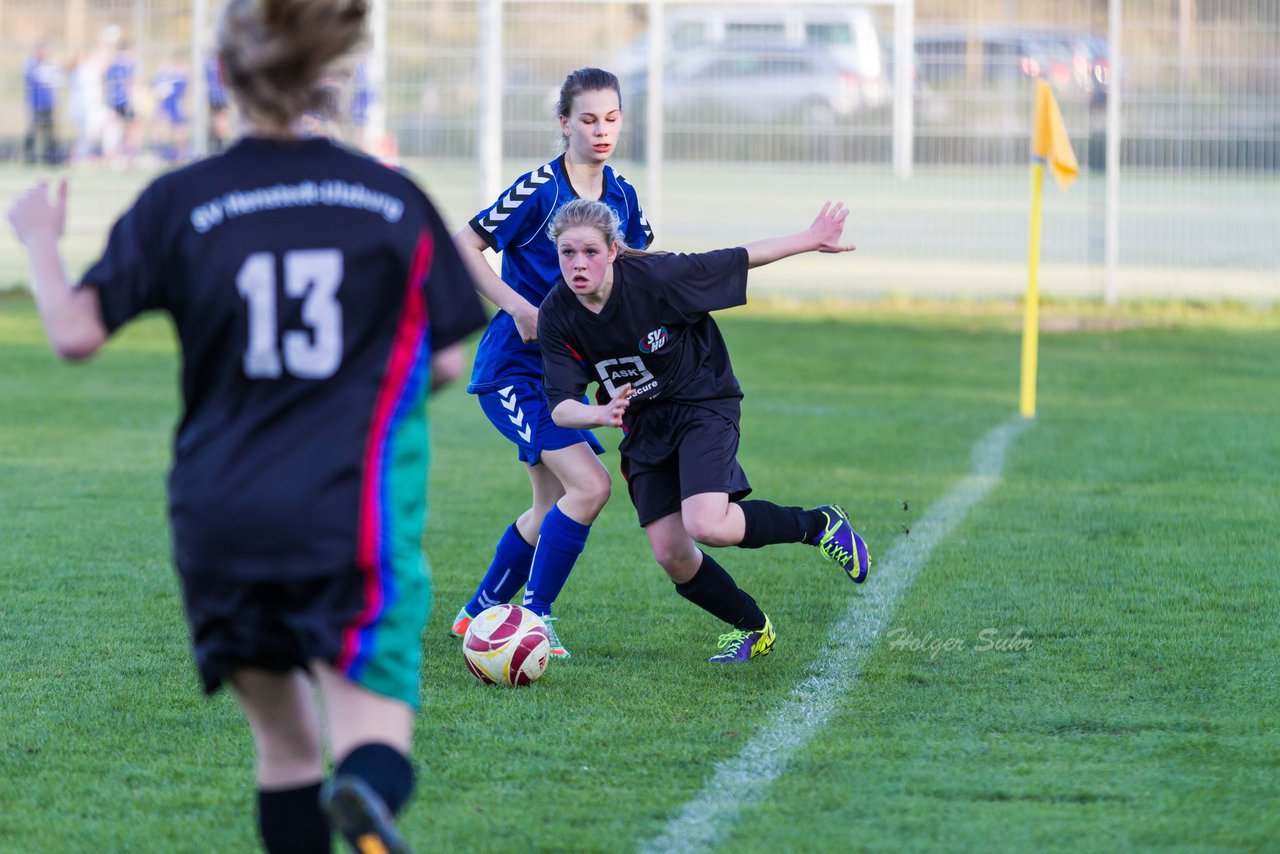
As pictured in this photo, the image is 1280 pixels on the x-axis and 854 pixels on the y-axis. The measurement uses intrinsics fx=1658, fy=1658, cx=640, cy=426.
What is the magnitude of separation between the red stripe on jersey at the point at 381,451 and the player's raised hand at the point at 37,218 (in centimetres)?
60

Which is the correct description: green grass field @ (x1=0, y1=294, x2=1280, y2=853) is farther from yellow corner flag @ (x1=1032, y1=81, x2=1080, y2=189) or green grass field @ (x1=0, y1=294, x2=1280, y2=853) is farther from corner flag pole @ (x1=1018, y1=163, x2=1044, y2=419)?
yellow corner flag @ (x1=1032, y1=81, x2=1080, y2=189)

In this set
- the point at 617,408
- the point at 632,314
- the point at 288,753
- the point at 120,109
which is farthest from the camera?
the point at 120,109

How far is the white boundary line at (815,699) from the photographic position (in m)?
3.79

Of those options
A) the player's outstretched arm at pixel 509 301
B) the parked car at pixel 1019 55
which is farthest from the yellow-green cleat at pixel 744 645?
the parked car at pixel 1019 55

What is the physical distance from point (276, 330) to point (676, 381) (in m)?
2.62

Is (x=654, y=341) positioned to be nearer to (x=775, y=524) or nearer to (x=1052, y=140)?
(x=775, y=524)

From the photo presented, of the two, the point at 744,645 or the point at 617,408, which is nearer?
the point at 617,408

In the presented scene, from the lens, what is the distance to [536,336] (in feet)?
17.4

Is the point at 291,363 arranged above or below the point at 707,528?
above

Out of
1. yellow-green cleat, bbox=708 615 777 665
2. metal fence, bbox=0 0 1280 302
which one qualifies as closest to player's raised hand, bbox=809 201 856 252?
yellow-green cleat, bbox=708 615 777 665

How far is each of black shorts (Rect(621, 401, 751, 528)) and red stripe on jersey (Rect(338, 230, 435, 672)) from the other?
93.0 inches

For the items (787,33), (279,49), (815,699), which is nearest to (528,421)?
(815,699)

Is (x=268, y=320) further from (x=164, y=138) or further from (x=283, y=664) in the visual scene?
(x=164, y=138)

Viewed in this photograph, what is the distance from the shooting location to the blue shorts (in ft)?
17.8
